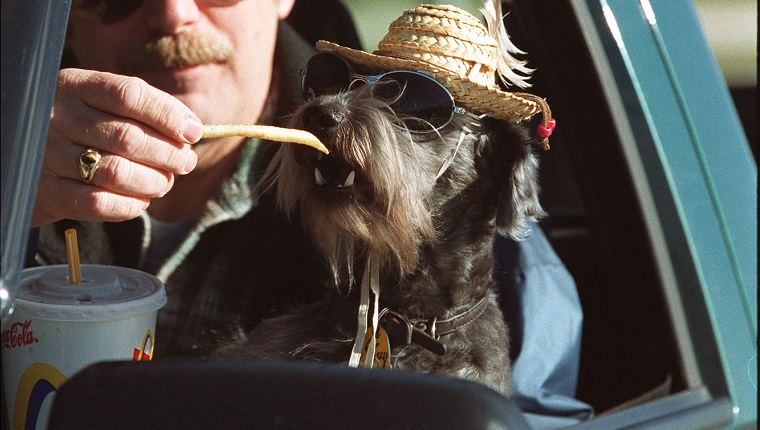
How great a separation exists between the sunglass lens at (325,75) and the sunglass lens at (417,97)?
119 mm

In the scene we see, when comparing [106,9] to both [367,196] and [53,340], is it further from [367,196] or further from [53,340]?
[53,340]

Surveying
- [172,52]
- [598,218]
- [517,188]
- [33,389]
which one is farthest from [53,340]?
[598,218]

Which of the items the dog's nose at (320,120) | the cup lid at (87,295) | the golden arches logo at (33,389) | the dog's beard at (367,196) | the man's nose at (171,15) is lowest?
the golden arches logo at (33,389)

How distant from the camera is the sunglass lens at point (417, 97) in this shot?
2.54 metres

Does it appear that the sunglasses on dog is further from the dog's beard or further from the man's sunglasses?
the man's sunglasses

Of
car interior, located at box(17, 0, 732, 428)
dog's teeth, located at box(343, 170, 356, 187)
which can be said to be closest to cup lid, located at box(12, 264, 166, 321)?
dog's teeth, located at box(343, 170, 356, 187)

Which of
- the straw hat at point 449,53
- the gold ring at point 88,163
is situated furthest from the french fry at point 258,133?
the straw hat at point 449,53

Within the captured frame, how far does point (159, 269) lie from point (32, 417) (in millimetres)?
1324

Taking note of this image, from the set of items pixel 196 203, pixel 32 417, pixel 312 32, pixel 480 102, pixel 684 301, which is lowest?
pixel 32 417

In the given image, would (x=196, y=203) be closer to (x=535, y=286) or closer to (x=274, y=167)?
(x=274, y=167)

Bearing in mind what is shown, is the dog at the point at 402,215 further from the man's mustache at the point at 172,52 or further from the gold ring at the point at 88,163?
the gold ring at the point at 88,163

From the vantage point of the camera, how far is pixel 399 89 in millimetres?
2627

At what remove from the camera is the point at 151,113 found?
1.76 metres

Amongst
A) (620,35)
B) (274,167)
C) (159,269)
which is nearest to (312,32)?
(274,167)
